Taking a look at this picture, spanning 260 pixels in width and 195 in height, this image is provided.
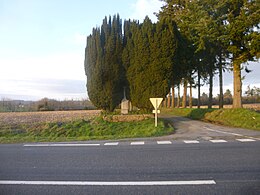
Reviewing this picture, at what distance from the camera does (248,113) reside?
19219mm

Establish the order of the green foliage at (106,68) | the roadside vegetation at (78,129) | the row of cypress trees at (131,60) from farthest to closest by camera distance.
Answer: the green foliage at (106,68), the row of cypress trees at (131,60), the roadside vegetation at (78,129)

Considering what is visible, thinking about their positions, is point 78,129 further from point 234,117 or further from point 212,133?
point 234,117

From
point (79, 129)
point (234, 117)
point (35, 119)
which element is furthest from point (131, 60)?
point (35, 119)

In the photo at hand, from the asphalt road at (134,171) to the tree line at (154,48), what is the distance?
11088 mm

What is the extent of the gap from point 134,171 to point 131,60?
15.0m

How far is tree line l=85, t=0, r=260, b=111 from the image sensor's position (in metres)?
19.5

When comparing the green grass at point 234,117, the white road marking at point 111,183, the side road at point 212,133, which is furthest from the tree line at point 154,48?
the white road marking at point 111,183

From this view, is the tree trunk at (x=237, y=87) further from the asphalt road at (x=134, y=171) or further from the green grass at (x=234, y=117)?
the asphalt road at (x=134, y=171)

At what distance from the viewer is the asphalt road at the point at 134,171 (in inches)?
202

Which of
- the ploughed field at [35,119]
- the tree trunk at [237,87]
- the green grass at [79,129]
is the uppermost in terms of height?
the tree trunk at [237,87]

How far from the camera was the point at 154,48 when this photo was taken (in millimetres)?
19641

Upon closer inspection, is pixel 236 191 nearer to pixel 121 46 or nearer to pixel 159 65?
pixel 159 65

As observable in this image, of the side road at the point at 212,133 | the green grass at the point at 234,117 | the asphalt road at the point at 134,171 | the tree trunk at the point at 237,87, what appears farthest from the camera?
the tree trunk at the point at 237,87

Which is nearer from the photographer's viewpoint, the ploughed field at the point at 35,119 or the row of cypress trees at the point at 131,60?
the row of cypress trees at the point at 131,60
